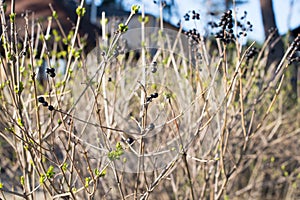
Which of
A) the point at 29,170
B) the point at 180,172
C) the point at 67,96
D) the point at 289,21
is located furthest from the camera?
the point at 289,21

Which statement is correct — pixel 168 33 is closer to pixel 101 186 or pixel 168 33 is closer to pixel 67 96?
pixel 67 96

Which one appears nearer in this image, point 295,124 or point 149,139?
point 149,139

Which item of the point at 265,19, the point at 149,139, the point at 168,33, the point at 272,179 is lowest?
the point at 272,179

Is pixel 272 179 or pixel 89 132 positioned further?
pixel 272 179

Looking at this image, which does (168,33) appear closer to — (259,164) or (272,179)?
(259,164)

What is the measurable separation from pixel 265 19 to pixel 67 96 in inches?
173

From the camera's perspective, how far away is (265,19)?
655 centimetres

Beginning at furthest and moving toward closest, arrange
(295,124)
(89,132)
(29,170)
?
(295,124)
(89,132)
(29,170)

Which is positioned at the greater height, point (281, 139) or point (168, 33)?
point (168, 33)

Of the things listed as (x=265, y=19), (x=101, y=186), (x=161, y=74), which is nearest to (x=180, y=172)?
(x=101, y=186)

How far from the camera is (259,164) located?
14.2ft

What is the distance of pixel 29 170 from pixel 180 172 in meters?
1.48

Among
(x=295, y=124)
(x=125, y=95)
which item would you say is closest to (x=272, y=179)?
(x=295, y=124)

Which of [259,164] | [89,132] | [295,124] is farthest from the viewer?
[295,124]
